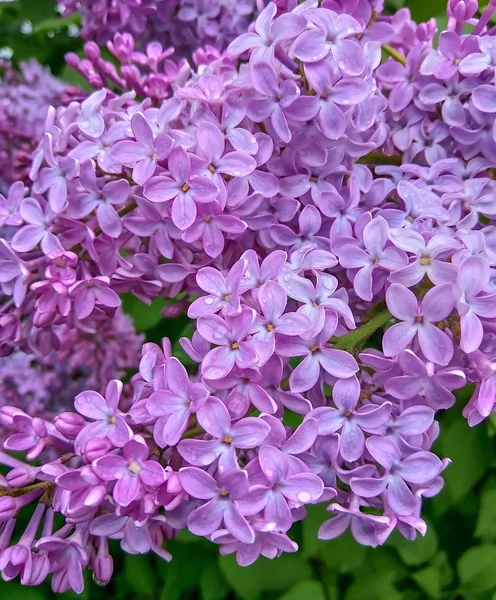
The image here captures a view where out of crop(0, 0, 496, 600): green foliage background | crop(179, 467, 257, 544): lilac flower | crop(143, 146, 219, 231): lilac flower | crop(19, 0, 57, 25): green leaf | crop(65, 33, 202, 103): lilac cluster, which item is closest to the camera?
crop(179, 467, 257, 544): lilac flower

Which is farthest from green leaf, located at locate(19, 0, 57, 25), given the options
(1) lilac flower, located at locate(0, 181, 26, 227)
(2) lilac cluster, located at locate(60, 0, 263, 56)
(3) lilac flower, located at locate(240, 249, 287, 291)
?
(3) lilac flower, located at locate(240, 249, 287, 291)

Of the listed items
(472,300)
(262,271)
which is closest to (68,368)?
(262,271)

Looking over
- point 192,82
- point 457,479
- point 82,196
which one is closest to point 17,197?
point 82,196

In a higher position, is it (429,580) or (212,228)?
(212,228)

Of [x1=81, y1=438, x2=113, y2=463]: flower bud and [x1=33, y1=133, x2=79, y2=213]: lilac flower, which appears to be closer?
[x1=81, y1=438, x2=113, y2=463]: flower bud

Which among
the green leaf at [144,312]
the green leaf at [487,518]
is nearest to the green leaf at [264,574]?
the green leaf at [487,518]

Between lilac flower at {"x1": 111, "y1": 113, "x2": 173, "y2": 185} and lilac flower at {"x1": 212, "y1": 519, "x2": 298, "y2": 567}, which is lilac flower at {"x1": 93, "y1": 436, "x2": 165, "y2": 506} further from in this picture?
lilac flower at {"x1": 111, "y1": 113, "x2": 173, "y2": 185}

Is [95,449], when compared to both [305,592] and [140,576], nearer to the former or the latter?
[305,592]
